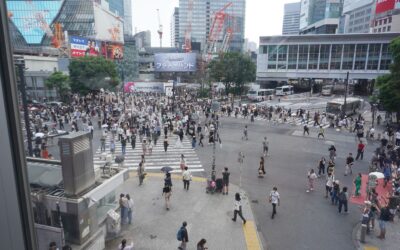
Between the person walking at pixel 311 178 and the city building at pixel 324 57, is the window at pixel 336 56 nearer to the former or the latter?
the city building at pixel 324 57

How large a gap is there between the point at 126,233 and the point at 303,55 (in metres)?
Result: 64.2

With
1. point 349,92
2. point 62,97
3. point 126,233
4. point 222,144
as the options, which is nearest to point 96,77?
point 62,97

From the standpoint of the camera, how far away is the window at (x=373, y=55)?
5925cm

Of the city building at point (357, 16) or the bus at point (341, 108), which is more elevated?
the city building at point (357, 16)

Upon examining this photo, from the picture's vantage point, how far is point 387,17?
8544 centimetres

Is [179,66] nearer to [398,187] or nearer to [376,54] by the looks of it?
[376,54]

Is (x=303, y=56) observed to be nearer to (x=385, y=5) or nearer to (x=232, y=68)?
(x=232, y=68)

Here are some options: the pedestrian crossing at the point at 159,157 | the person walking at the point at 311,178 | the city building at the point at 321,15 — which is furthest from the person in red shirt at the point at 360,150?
the city building at the point at 321,15

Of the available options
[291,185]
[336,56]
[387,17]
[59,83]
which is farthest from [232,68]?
[387,17]

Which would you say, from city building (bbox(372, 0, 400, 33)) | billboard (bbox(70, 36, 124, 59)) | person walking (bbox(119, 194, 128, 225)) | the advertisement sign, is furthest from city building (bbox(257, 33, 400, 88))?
person walking (bbox(119, 194, 128, 225))

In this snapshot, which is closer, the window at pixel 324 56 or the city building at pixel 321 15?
the window at pixel 324 56

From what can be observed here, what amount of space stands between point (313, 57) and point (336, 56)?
186 inches

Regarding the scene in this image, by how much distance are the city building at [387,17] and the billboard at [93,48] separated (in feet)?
222

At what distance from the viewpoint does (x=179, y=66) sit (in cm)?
6800
